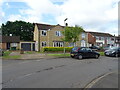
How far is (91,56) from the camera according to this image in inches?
715

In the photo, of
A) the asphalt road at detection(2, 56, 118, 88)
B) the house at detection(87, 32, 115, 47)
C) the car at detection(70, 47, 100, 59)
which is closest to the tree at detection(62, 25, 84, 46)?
the car at detection(70, 47, 100, 59)

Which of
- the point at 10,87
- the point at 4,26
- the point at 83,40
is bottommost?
the point at 10,87

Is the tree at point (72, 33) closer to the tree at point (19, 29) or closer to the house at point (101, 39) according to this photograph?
the house at point (101, 39)

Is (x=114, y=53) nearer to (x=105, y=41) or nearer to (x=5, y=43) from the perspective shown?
(x=5, y=43)

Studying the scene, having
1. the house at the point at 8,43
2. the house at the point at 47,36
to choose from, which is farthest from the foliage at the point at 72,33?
the house at the point at 8,43

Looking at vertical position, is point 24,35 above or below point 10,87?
above

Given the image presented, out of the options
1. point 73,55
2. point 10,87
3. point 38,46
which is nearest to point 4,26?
point 38,46

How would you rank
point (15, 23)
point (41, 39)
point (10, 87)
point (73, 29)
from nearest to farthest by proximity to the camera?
1. point (10, 87)
2. point (73, 29)
3. point (41, 39)
4. point (15, 23)

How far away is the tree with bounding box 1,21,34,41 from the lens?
196ft

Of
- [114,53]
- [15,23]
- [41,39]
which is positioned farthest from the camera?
[15,23]

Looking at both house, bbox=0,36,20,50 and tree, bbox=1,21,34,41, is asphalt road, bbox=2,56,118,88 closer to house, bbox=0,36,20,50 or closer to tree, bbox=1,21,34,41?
house, bbox=0,36,20,50

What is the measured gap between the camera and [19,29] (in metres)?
60.4

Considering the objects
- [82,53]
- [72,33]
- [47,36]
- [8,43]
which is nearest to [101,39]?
[47,36]

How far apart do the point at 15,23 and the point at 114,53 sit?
5030 centimetres
